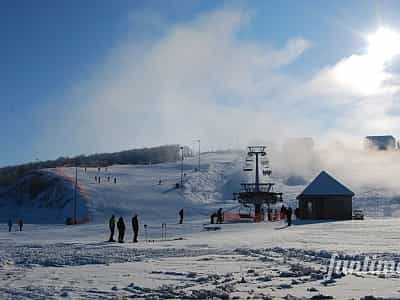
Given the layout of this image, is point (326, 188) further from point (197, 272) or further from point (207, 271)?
point (197, 272)

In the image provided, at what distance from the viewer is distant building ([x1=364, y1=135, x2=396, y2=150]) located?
117 meters

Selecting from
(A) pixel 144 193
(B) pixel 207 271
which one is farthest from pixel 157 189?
(B) pixel 207 271

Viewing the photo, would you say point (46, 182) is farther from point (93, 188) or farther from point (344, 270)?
point (344, 270)

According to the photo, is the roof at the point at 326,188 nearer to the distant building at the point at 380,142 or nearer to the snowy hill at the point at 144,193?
the snowy hill at the point at 144,193

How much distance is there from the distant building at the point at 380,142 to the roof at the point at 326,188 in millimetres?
69531

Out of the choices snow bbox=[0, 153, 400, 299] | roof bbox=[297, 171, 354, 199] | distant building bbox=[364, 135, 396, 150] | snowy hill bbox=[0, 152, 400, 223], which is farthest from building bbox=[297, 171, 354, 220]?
distant building bbox=[364, 135, 396, 150]

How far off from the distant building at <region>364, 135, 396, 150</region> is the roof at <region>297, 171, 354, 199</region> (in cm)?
6953

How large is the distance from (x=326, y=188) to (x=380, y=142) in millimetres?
75482

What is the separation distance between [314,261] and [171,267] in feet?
13.7

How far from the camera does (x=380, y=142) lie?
120 m

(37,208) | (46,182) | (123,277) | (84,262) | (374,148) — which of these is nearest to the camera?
(123,277)

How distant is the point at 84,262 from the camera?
61.0ft

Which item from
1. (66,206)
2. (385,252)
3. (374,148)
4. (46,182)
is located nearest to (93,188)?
(66,206)

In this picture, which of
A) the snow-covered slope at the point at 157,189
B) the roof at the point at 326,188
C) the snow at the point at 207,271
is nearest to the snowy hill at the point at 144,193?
the snow-covered slope at the point at 157,189
